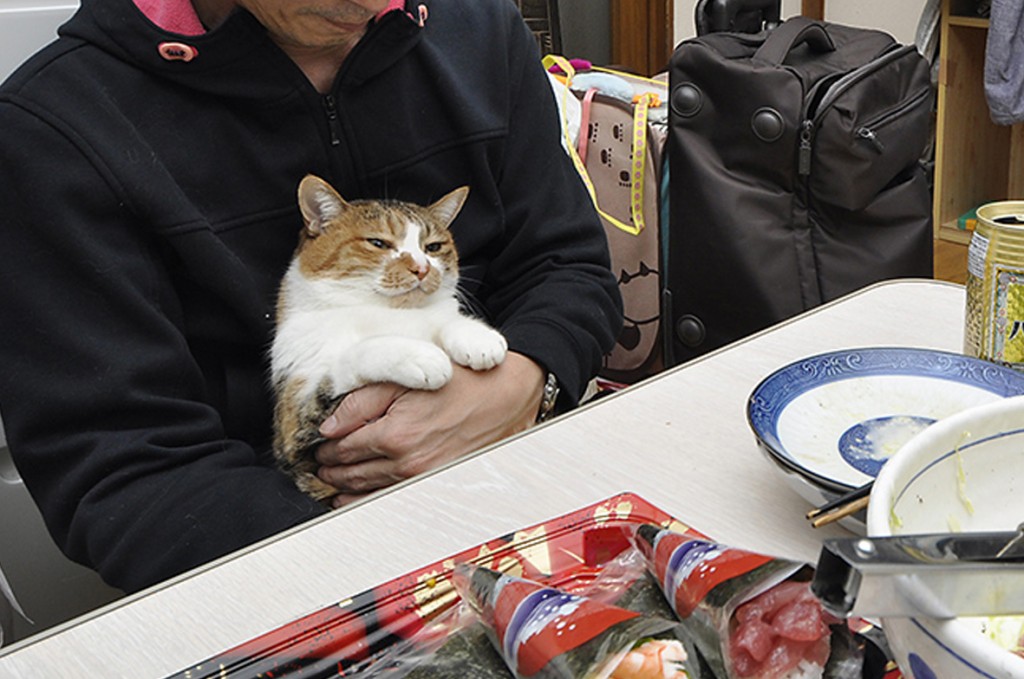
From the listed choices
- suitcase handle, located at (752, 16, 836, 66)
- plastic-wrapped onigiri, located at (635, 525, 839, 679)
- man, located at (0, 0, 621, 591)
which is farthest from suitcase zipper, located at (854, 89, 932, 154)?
plastic-wrapped onigiri, located at (635, 525, 839, 679)

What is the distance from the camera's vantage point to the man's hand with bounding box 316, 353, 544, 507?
100 centimetres

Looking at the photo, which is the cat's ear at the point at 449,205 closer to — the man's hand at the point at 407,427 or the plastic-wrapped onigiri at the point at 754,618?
the man's hand at the point at 407,427

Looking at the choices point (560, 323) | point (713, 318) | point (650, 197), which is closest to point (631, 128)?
point (650, 197)

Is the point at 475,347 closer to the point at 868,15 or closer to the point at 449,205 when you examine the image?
the point at 449,205

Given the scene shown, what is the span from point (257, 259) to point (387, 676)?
686mm

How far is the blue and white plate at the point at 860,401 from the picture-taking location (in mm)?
692

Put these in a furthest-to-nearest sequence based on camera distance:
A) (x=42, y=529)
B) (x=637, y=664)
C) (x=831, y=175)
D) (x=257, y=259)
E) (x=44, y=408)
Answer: (x=831, y=175), (x=42, y=529), (x=257, y=259), (x=44, y=408), (x=637, y=664)

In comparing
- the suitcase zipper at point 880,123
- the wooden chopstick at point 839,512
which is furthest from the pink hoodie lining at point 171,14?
the suitcase zipper at point 880,123

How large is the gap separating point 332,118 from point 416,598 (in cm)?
65

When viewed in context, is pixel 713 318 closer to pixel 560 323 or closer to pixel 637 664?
pixel 560 323

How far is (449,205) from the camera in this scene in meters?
1.13

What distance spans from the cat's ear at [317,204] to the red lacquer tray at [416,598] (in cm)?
53

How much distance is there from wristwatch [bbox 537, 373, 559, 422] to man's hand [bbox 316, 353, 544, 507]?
5 cm

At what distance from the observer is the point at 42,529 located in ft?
3.90
